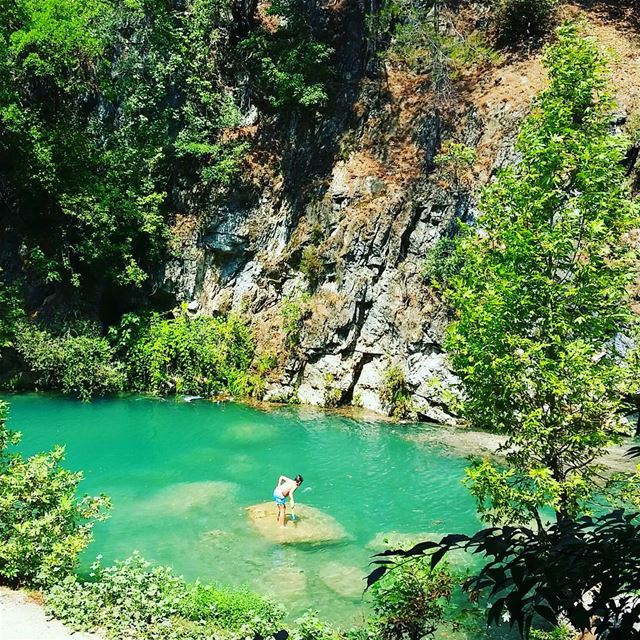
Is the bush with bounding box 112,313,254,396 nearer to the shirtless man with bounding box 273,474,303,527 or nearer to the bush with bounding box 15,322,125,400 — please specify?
the bush with bounding box 15,322,125,400

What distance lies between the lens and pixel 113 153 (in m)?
23.0

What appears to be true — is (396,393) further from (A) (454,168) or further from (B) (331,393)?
(A) (454,168)

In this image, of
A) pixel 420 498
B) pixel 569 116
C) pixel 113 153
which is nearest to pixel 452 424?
pixel 420 498

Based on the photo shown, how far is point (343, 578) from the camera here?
1003 centimetres

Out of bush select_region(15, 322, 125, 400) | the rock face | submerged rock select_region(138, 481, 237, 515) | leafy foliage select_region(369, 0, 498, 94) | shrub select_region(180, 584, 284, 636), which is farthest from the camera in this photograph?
leafy foliage select_region(369, 0, 498, 94)

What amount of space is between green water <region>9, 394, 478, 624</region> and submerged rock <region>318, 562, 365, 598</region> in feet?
0.10

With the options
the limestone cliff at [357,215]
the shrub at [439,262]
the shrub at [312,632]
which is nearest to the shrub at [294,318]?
the limestone cliff at [357,215]

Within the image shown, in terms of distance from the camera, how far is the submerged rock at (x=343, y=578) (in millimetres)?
9602

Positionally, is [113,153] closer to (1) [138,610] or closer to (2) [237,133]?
(2) [237,133]

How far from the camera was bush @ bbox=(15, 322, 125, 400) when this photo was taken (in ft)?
67.6

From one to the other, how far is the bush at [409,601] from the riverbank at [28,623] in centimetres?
338

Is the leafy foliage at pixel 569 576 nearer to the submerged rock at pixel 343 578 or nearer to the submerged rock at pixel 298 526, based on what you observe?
the submerged rock at pixel 343 578

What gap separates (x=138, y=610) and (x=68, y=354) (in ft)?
48.7

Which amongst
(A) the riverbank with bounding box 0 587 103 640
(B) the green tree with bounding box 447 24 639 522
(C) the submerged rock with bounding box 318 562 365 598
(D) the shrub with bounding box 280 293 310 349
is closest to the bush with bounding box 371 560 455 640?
(B) the green tree with bounding box 447 24 639 522
